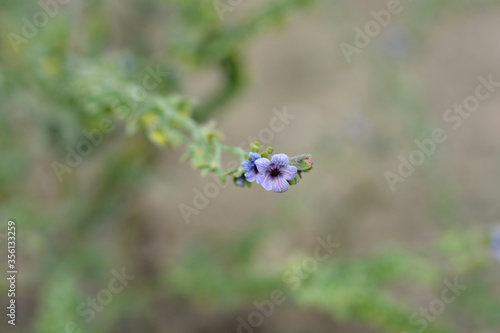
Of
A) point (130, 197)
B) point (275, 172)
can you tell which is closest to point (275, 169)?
point (275, 172)

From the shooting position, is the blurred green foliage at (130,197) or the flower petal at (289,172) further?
the blurred green foliage at (130,197)

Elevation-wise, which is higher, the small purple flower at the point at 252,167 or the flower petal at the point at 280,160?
the small purple flower at the point at 252,167

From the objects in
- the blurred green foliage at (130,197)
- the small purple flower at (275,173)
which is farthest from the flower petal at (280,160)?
the blurred green foliage at (130,197)

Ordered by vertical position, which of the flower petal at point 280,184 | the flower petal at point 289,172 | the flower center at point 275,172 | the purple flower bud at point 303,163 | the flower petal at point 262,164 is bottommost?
the flower petal at point 280,184

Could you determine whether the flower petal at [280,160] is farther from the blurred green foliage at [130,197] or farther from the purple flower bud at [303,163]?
the blurred green foliage at [130,197]

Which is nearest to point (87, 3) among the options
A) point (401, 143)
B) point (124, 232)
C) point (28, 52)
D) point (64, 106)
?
point (28, 52)

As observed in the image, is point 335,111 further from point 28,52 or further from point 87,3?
point 28,52

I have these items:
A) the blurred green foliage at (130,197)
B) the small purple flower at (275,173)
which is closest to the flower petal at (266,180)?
the small purple flower at (275,173)
